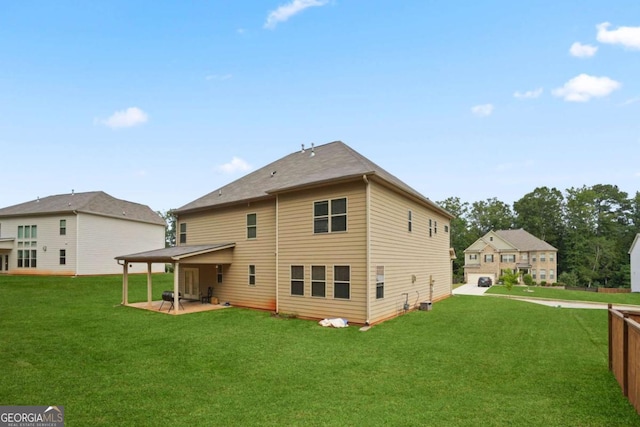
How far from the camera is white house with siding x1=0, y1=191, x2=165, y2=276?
90.3ft

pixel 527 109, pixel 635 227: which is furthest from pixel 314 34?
pixel 635 227

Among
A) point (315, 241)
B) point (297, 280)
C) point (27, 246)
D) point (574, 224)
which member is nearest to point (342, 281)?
point (315, 241)

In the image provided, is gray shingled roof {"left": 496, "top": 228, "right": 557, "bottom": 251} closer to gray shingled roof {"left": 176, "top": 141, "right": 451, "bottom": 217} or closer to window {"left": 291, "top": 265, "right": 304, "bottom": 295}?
gray shingled roof {"left": 176, "top": 141, "right": 451, "bottom": 217}

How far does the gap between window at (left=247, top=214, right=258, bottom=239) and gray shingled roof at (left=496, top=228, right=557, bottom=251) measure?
45466 millimetres

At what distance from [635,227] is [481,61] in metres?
64.3

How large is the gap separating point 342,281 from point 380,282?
1.43m

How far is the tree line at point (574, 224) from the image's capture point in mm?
49812

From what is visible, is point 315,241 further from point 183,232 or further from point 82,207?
point 82,207

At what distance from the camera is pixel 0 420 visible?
464 cm

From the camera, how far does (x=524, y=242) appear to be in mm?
48594

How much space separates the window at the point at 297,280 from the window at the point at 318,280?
56cm

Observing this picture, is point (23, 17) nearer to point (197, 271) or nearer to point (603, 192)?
point (197, 271)

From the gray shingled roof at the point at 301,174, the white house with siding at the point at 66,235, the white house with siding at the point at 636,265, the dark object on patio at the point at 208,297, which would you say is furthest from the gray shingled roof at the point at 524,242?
the white house with siding at the point at 66,235

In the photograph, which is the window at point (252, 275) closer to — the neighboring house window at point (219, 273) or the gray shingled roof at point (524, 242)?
the neighboring house window at point (219, 273)
